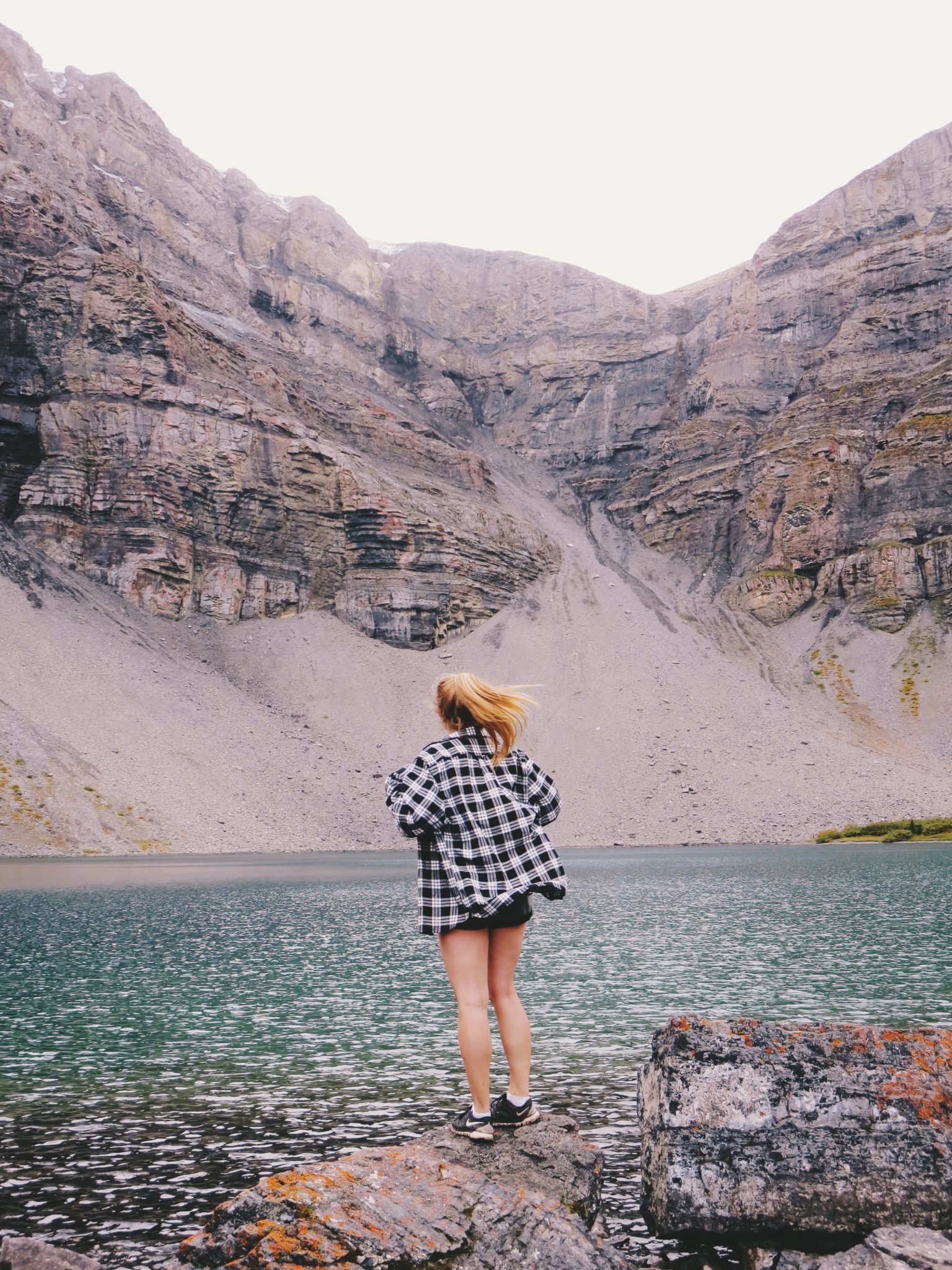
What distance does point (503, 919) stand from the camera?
245 inches

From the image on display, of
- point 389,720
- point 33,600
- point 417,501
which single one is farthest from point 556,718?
point 33,600

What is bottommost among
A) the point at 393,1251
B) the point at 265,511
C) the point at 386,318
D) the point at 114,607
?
the point at 393,1251

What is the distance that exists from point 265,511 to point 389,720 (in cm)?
3262

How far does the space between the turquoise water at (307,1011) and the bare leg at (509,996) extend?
124 centimetres

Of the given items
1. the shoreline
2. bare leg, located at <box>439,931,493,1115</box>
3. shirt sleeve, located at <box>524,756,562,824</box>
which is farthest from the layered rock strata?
bare leg, located at <box>439,931,493,1115</box>

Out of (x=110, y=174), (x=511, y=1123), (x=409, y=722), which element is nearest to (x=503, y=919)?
(x=511, y=1123)

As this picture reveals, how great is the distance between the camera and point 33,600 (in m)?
86.1

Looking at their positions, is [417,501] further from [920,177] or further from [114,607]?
[920,177]

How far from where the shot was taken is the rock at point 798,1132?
5793 millimetres

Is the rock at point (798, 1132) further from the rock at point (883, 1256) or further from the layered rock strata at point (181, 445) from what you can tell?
the layered rock strata at point (181, 445)

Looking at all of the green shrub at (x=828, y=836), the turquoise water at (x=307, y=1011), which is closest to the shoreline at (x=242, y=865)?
the green shrub at (x=828, y=836)

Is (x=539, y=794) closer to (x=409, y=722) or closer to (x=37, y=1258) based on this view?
(x=37, y=1258)

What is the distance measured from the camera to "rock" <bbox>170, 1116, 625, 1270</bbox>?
488 cm

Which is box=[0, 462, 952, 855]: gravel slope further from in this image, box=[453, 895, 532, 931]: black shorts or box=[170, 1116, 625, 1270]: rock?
box=[170, 1116, 625, 1270]: rock
